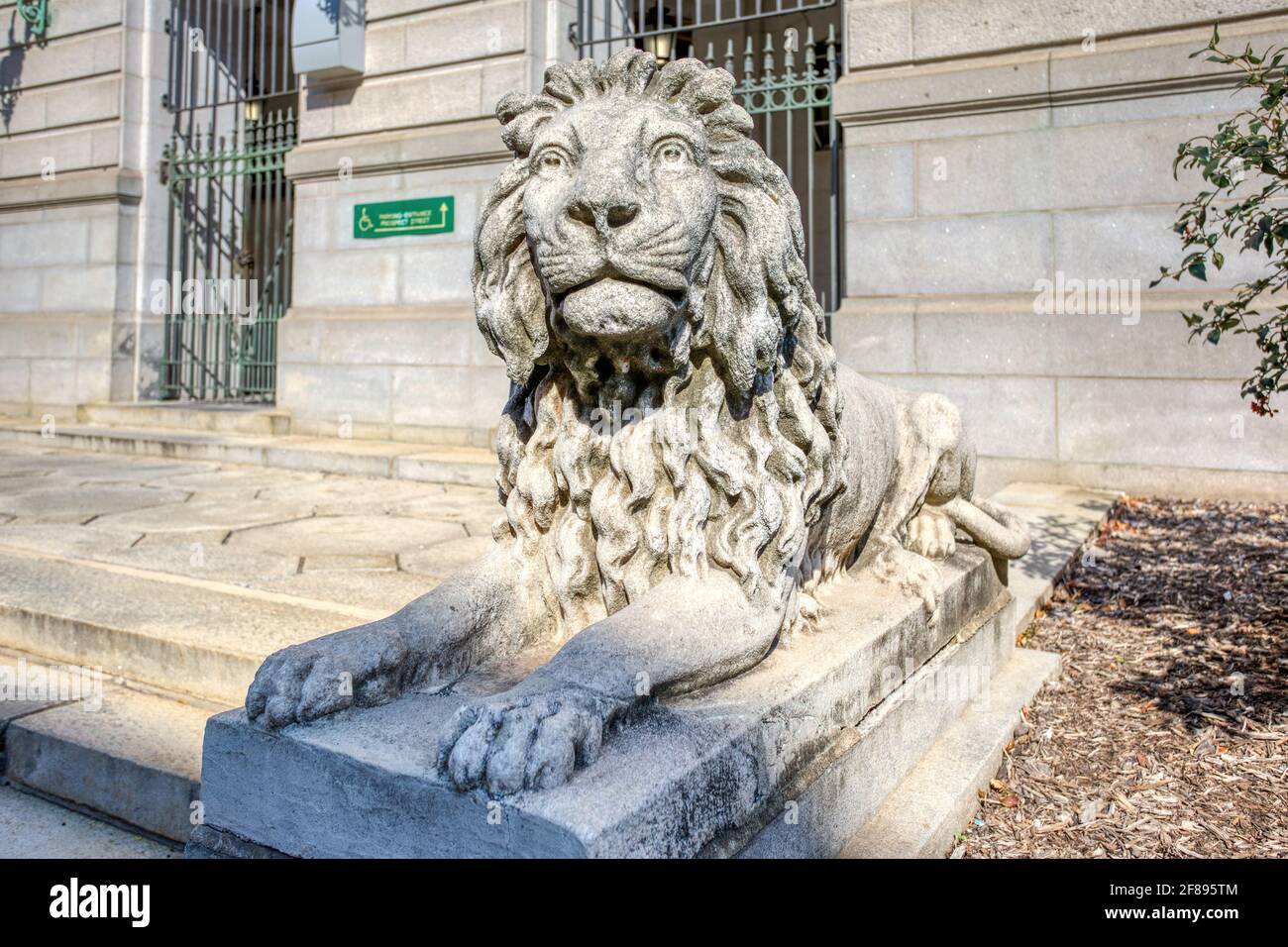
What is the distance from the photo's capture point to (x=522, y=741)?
1.67 metres

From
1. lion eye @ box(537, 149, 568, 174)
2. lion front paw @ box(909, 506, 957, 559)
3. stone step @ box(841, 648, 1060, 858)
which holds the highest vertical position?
lion eye @ box(537, 149, 568, 174)

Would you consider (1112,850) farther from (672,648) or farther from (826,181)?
(826,181)

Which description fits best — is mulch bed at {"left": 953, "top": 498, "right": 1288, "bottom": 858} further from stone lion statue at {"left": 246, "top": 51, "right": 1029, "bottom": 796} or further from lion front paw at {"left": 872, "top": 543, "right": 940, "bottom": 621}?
stone lion statue at {"left": 246, "top": 51, "right": 1029, "bottom": 796}

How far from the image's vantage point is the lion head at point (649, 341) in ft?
6.88

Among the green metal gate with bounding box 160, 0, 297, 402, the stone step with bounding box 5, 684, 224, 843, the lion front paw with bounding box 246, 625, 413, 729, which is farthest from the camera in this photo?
the green metal gate with bounding box 160, 0, 297, 402

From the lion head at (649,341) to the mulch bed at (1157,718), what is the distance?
1.09 metres

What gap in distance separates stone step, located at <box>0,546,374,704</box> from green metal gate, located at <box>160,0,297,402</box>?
7.82 meters

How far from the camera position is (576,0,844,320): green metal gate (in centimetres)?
820

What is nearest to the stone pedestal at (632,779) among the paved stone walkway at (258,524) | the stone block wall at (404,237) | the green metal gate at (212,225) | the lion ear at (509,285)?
the lion ear at (509,285)

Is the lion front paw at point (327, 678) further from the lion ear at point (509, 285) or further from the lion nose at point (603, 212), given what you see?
the lion nose at point (603, 212)

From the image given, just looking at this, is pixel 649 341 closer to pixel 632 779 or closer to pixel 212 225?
pixel 632 779

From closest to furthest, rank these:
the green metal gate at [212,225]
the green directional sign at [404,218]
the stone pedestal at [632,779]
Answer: the stone pedestal at [632,779] < the green directional sign at [404,218] < the green metal gate at [212,225]

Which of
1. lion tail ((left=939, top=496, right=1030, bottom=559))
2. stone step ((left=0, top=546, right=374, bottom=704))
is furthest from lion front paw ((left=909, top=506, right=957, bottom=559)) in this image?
stone step ((left=0, top=546, right=374, bottom=704))

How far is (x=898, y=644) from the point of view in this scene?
2764 millimetres
